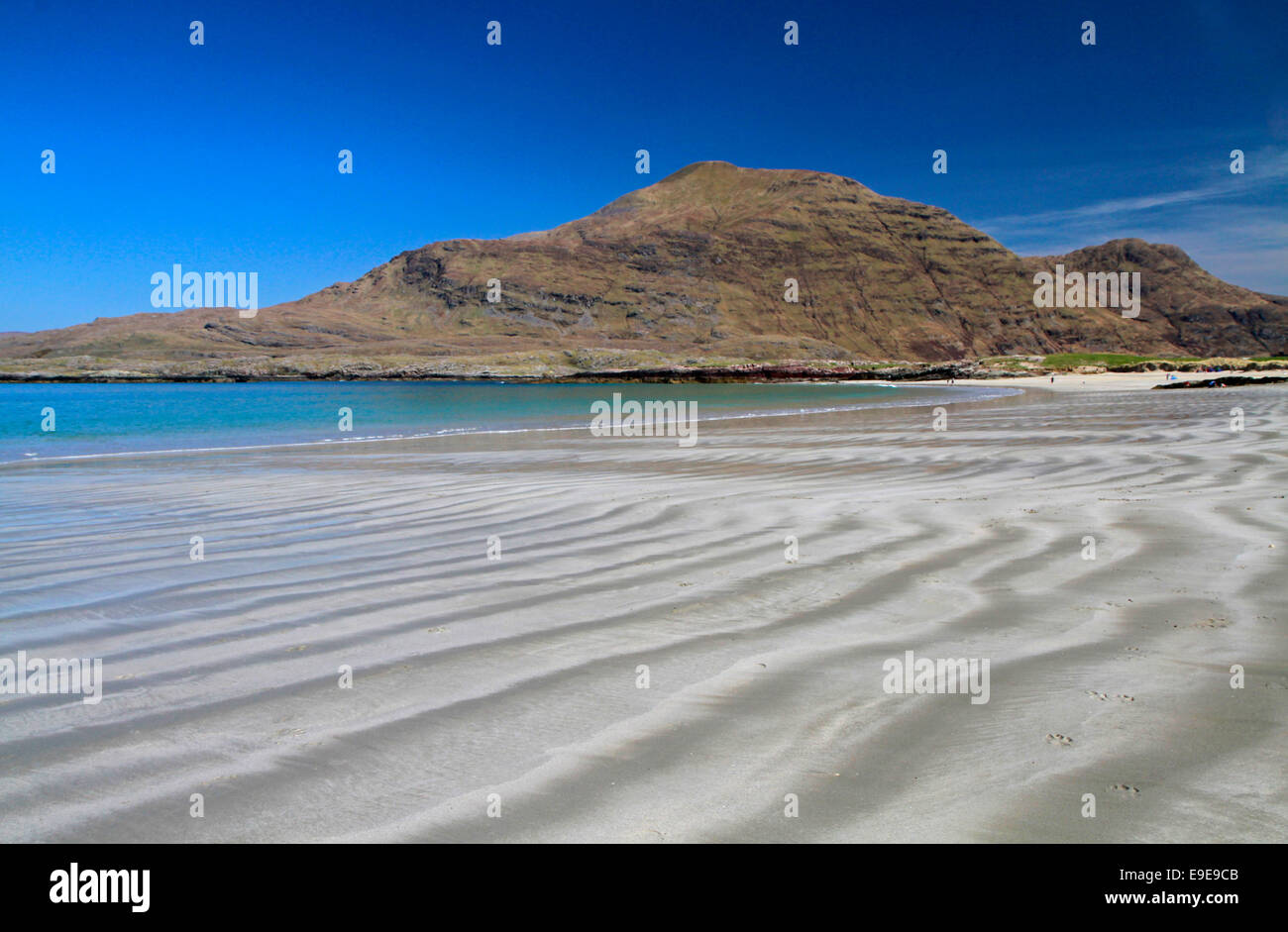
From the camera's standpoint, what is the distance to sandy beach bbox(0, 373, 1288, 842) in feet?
7.95

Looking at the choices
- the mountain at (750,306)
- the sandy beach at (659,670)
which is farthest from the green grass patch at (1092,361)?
the sandy beach at (659,670)

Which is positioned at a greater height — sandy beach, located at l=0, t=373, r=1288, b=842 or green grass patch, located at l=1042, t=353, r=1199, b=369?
green grass patch, located at l=1042, t=353, r=1199, b=369

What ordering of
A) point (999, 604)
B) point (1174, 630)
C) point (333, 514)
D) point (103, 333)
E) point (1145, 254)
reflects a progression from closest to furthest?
point (1174, 630)
point (999, 604)
point (333, 514)
point (103, 333)
point (1145, 254)

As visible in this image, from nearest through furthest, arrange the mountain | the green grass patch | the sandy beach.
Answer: the sandy beach
the green grass patch
the mountain

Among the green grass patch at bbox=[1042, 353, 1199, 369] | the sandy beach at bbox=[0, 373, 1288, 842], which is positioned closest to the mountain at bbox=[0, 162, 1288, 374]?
the green grass patch at bbox=[1042, 353, 1199, 369]

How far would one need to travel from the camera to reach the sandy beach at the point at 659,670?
242 centimetres

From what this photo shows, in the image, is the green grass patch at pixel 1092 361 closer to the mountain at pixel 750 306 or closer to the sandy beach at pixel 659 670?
the mountain at pixel 750 306

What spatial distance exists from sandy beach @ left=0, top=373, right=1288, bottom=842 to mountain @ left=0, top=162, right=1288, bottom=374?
12292 cm

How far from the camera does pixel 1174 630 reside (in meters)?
3.97

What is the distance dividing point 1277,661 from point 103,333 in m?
185

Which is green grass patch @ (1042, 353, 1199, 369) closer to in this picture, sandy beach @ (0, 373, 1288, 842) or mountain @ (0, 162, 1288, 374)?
mountain @ (0, 162, 1288, 374)
